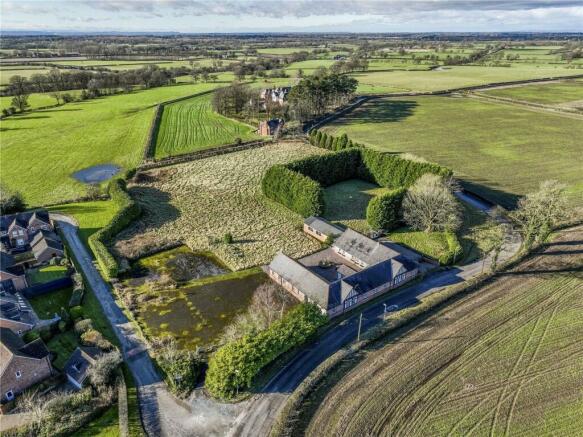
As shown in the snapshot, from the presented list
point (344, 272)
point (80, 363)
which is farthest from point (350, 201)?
point (80, 363)

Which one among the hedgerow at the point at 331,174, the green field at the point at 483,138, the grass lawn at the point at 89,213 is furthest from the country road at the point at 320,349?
the grass lawn at the point at 89,213

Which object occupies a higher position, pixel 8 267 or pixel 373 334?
pixel 8 267

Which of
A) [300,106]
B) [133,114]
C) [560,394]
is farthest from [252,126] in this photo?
[560,394]

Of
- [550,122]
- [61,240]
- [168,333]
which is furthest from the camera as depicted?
[550,122]

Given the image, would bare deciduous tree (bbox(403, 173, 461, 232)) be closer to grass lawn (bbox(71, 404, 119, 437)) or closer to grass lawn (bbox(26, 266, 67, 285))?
Result: grass lawn (bbox(71, 404, 119, 437))

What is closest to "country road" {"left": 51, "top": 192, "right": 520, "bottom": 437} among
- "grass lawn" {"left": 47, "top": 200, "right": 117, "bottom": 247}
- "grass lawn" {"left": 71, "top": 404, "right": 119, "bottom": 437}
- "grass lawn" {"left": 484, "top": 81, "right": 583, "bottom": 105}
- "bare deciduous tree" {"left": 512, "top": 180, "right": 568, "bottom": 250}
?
"grass lawn" {"left": 71, "top": 404, "right": 119, "bottom": 437}

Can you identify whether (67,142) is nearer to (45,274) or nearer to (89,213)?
(89,213)

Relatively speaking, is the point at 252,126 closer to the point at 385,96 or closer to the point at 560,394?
the point at 385,96
